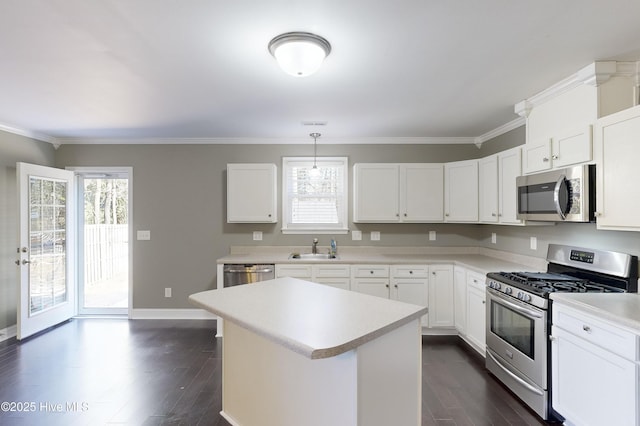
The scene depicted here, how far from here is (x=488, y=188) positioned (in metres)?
3.60

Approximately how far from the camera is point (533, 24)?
5.90 feet

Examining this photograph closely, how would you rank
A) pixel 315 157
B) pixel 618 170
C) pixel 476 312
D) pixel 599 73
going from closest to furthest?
pixel 618 170, pixel 599 73, pixel 476 312, pixel 315 157

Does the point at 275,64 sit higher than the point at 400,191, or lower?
higher

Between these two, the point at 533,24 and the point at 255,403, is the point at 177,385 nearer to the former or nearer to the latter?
the point at 255,403

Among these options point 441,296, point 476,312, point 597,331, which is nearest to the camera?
point 597,331

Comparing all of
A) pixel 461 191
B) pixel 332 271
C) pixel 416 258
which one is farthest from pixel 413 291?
pixel 461 191

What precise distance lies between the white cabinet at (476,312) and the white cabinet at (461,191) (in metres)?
0.83

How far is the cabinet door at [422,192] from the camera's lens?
4141 mm

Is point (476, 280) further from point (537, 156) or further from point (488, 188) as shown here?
point (537, 156)

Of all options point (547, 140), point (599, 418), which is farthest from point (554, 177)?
point (599, 418)

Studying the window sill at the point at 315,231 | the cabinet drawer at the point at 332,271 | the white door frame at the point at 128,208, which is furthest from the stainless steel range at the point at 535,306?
the white door frame at the point at 128,208

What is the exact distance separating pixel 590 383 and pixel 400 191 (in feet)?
8.76

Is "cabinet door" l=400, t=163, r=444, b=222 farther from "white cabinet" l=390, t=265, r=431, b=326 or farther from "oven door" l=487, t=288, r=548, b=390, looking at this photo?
"oven door" l=487, t=288, r=548, b=390

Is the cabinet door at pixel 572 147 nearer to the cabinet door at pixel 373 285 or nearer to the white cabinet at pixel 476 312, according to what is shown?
the white cabinet at pixel 476 312
